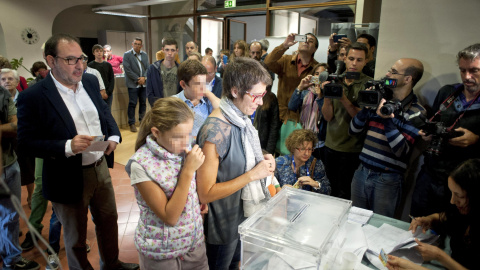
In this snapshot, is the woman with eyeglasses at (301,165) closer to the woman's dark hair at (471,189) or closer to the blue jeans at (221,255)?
the blue jeans at (221,255)

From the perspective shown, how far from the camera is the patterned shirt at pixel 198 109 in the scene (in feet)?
7.88

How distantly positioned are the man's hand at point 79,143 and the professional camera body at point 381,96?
1.60 meters

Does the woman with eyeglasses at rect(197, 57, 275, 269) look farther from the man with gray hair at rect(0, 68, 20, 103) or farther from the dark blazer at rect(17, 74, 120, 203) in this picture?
the man with gray hair at rect(0, 68, 20, 103)

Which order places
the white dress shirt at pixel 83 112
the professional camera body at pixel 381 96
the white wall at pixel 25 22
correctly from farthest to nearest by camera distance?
the white wall at pixel 25 22
the professional camera body at pixel 381 96
the white dress shirt at pixel 83 112

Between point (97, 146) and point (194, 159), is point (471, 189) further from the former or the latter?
point (97, 146)

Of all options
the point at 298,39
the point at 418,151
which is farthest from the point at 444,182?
the point at 298,39

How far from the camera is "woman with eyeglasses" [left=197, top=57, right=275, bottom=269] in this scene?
4.57 feet

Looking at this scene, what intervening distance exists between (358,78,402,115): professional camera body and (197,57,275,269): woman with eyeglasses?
31.8 inches

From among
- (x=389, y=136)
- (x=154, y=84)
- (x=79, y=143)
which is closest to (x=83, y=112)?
(x=79, y=143)

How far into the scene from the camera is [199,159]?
1.30 metres

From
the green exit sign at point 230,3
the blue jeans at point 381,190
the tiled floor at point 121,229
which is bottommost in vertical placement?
the tiled floor at point 121,229

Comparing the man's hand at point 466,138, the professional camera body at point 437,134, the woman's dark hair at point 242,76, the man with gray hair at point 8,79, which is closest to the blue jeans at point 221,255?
the woman's dark hair at point 242,76

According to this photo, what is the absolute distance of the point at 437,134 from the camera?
1.78 metres

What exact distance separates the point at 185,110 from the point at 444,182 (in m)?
1.56
